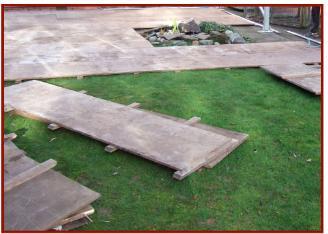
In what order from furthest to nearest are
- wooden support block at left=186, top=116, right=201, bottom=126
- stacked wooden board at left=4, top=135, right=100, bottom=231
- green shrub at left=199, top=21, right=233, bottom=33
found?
green shrub at left=199, top=21, right=233, bottom=33 → wooden support block at left=186, top=116, right=201, bottom=126 → stacked wooden board at left=4, top=135, right=100, bottom=231

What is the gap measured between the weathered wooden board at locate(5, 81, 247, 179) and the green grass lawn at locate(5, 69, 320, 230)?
0.11 meters

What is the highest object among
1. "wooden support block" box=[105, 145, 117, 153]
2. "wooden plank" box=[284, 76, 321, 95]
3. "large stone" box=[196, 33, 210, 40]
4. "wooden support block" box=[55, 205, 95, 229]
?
"large stone" box=[196, 33, 210, 40]

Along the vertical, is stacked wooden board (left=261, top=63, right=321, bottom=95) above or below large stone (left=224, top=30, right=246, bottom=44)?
below

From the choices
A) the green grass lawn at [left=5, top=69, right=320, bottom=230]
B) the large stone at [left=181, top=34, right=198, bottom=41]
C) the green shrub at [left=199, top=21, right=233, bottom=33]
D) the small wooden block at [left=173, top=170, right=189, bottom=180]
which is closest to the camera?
the green grass lawn at [left=5, top=69, right=320, bottom=230]

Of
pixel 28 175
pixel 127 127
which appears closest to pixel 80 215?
pixel 28 175

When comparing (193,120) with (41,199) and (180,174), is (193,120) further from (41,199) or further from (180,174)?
(41,199)

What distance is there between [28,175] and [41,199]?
14.5 inches

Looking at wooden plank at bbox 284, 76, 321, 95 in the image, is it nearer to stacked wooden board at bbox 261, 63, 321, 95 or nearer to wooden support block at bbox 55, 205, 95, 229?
stacked wooden board at bbox 261, 63, 321, 95

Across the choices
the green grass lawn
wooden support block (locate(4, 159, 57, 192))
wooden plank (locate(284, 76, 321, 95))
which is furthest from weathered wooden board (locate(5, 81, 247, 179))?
wooden plank (locate(284, 76, 321, 95))

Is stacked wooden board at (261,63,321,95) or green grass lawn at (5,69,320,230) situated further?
stacked wooden board at (261,63,321,95)

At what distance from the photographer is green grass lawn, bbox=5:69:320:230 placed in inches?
127

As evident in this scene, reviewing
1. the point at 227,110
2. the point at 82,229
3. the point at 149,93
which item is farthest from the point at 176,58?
the point at 82,229

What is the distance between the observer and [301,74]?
20.4 feet

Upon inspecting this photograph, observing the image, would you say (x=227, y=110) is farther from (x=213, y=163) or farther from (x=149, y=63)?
(x=149, y=63)
